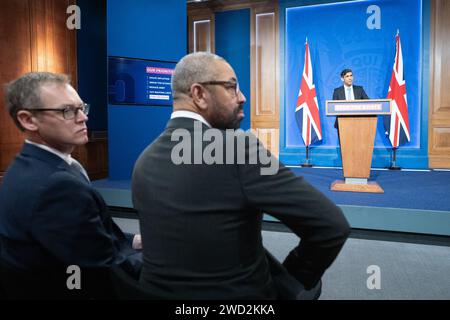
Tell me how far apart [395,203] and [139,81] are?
3.31 meters

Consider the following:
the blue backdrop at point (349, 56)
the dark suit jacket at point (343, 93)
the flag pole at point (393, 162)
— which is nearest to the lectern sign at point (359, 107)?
the dark suit jacket at point (343, 93)

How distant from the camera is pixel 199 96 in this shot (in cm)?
106

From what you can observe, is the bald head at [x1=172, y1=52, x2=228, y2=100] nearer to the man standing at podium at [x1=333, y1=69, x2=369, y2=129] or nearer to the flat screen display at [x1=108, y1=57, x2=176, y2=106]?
the flat screen display at [x1=108, y1=57, x2=176, y2=106]

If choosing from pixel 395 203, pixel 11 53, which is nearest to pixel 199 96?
pixel 395 203

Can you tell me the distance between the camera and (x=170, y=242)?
933 millimetres

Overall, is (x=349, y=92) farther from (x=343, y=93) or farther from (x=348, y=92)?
(x=343, y=93)

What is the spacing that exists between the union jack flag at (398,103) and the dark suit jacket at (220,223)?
5442mm

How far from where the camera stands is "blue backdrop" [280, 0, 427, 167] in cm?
593

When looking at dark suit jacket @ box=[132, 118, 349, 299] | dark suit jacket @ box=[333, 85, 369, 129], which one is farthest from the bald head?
dark suit jacket @ box=[333, 85, 369, 129]

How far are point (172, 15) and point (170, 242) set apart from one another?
4.71 metres

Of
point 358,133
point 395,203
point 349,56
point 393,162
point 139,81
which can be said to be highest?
point 349,56

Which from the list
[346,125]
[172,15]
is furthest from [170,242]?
[172,15]

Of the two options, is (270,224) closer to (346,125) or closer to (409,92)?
(346,125)

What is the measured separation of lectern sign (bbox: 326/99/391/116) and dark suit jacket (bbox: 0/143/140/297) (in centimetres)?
323
